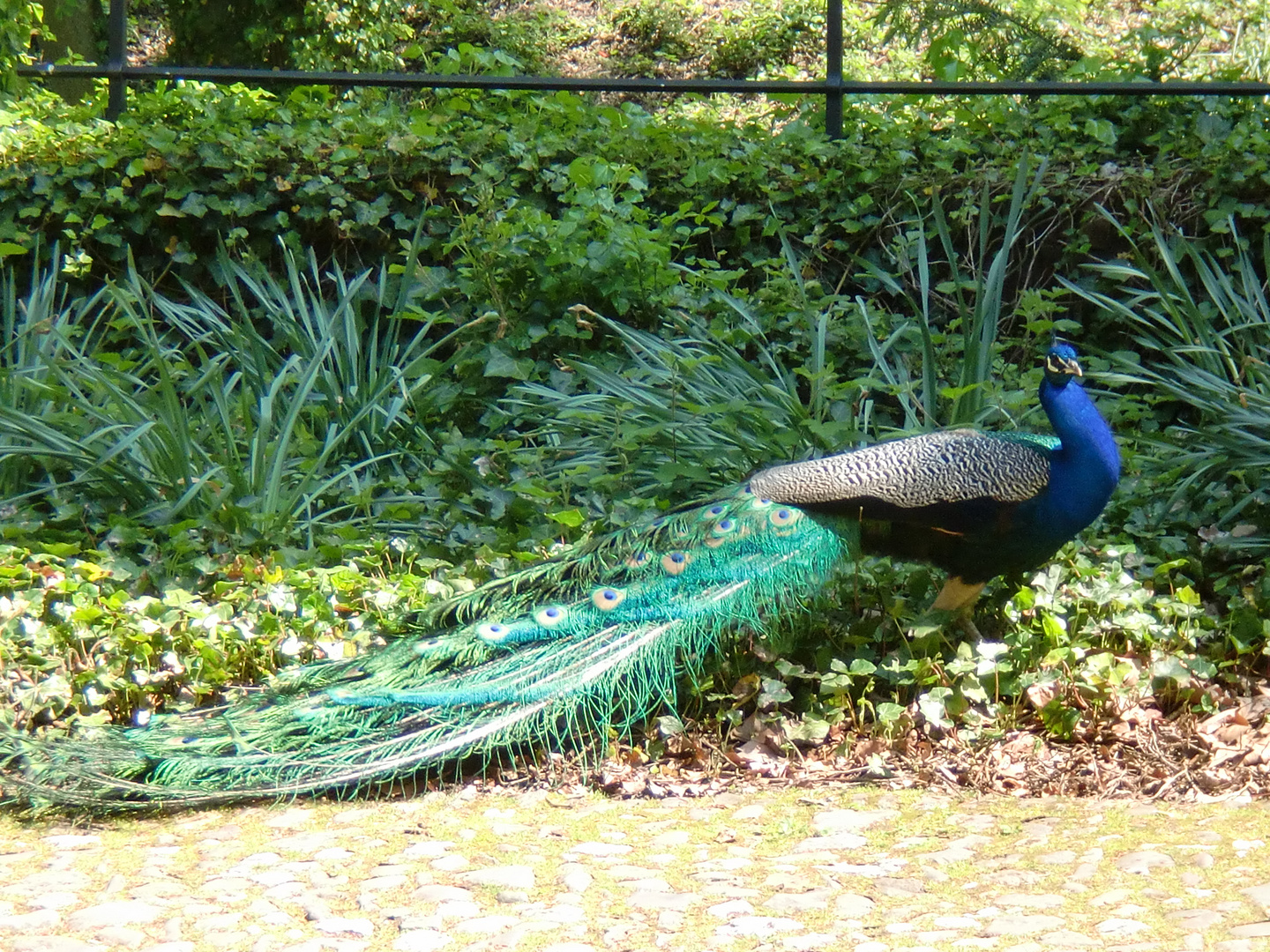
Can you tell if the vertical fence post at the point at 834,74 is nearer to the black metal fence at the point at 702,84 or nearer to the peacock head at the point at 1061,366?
the black metal fence at the point at 702,84

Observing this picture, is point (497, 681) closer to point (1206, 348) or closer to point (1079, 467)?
point (1079, 467)

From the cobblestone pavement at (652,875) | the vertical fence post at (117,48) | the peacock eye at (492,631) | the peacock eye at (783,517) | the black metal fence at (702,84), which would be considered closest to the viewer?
the cobblestone pavement at (652,875)

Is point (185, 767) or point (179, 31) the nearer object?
point (185, 767)

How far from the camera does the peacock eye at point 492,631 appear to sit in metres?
3.26

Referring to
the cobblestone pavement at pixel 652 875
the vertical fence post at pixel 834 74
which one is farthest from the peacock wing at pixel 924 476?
the vertical fence post at pixel 834 74

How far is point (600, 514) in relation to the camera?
432 centimetres

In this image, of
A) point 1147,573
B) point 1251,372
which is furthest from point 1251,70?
point 1147,573

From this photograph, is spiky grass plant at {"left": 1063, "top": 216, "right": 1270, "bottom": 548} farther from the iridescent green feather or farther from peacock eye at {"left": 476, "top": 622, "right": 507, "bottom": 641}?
peacock eye at {"left": 476, "top": 622, "right": 507, "bottom": 641}

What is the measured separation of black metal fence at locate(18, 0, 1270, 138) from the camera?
519 cm

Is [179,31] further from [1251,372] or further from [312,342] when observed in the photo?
[1251,372]

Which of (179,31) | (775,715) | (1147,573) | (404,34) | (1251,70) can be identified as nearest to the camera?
(775,715)

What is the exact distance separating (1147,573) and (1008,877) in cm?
152

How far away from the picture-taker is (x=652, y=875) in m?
2.67

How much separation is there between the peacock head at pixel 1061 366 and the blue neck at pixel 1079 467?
7cm
